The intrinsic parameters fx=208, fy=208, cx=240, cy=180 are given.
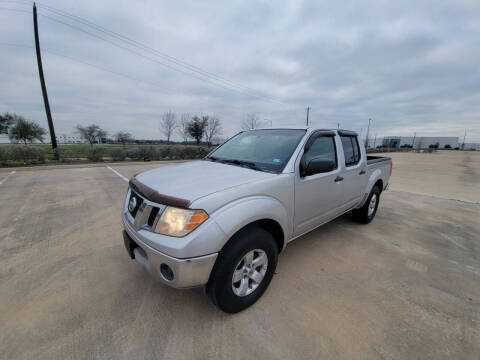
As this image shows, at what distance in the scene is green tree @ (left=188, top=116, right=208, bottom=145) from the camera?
3791cm

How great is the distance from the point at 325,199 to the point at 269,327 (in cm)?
158

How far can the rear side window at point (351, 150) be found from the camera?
314cm

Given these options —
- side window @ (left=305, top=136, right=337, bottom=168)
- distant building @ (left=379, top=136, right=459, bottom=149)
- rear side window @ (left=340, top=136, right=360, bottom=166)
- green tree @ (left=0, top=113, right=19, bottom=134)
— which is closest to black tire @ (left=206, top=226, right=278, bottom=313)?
side window @ (left=305, top=136, right=337, bottom=168)

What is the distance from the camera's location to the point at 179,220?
1563 millimetres

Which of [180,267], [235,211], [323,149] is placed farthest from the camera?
[323,149]

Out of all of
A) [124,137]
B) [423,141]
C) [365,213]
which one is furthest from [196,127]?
[423,141]

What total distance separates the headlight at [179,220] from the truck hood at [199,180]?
4.0 inches

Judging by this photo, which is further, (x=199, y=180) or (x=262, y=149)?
(x=262, y=149)

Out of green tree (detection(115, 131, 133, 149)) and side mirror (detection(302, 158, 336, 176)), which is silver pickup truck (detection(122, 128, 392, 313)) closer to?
side mirror (detection(302, 158, 336, 176))

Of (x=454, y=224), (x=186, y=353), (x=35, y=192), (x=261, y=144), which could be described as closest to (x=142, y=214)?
(x=186, y=353)

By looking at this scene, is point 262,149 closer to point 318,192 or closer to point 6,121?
point 318,192

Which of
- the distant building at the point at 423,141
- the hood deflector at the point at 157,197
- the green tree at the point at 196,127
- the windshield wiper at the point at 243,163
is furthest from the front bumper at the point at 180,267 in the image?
the distant building at the point at 423,141

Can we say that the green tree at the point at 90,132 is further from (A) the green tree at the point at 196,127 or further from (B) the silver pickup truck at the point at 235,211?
(B) the silver pickup truck at the point at 235,211

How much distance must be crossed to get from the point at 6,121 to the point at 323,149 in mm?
47502
